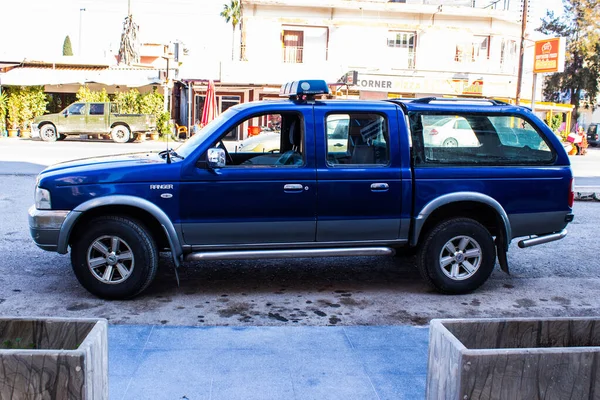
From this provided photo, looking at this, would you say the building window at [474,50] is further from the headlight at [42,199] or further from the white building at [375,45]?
the headlight at [42,199]

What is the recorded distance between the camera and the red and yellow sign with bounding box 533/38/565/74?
101 feet

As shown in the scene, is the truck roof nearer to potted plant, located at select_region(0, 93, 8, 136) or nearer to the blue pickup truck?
the blue pickup truck

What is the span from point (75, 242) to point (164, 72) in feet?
88.4

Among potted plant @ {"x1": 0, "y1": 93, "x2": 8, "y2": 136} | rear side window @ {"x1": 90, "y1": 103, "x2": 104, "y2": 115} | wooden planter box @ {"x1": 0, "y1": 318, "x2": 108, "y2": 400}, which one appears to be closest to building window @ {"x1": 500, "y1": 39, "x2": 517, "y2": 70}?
rear side window @ {"x1": 90, "y1": 103, "x2": 104, "y2": 115}

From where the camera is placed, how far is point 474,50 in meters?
37.1

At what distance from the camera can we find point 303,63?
1399 inches

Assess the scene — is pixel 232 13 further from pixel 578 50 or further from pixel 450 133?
pixel 450 133

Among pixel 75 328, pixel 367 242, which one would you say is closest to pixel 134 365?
pixel 75 328

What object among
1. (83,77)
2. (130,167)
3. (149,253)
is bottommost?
(149,253)

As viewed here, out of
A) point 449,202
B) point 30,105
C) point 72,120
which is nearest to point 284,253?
point 449,202

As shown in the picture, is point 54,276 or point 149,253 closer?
point 149,253

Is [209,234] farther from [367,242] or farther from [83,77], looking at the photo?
[83,77]

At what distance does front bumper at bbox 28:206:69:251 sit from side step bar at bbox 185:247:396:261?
1158 mm

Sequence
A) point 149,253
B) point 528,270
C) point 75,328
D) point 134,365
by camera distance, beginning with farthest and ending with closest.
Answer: point 528,270, point 149,253, point 134,365, point 75,328
